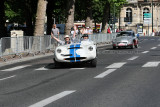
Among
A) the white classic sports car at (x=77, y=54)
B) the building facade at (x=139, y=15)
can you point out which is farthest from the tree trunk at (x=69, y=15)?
the building facade at (x=139, y=15)

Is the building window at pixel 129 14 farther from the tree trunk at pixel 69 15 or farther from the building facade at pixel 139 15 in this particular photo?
the tree trunk at pixel 69 15

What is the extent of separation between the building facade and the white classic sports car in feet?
325

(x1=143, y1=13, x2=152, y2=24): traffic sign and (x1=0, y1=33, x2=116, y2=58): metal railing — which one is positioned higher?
(x1=143, y1=13, x2=152, y2=24): traffic sign

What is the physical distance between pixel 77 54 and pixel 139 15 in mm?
103913

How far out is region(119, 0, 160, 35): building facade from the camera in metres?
116

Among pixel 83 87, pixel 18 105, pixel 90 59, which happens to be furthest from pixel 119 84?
pixel 90 59

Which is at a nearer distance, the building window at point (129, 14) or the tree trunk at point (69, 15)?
the tree trunk at point (69, 15)

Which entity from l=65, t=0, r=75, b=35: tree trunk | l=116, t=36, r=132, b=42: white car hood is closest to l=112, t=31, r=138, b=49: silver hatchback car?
l=116, t=36, r=132, b=42: white car hood

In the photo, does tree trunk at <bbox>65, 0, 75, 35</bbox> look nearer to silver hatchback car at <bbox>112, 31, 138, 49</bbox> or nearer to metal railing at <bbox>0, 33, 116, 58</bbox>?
silver hatchback car at <bbox>112, 31, 138, 49</bbox>

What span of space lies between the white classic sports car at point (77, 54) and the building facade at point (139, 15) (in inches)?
3895

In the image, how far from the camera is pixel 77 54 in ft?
55.0

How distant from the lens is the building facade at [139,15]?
380ft

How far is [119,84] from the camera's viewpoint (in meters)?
11.2

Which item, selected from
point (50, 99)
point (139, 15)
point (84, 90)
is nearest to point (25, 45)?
point (84, 90)
